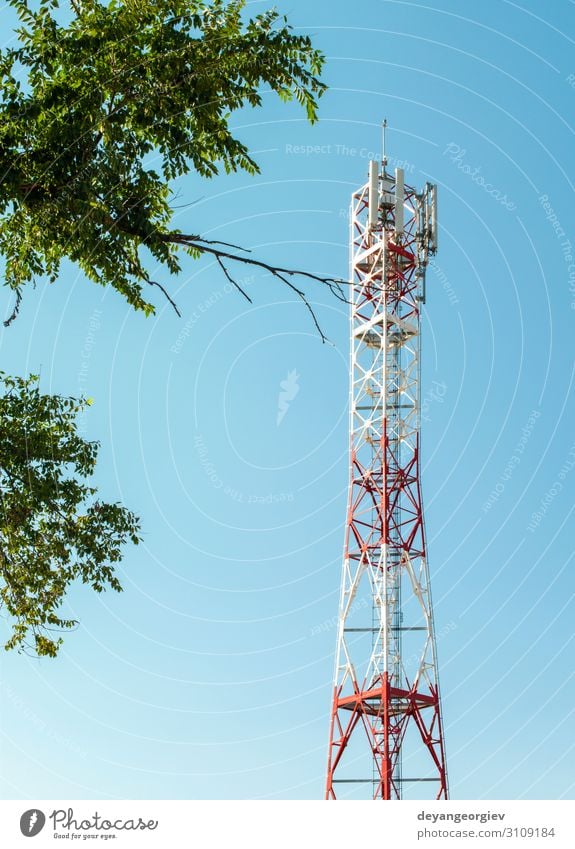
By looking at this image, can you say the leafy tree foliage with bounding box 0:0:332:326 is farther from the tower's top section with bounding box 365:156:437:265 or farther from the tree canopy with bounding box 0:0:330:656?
the tower's top section with bounding box 365:156:437:265

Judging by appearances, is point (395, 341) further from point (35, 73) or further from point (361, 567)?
point (35, 73)

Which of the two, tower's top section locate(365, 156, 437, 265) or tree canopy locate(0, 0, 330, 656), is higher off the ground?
tower's top section locate(365, 156, 437, 265)

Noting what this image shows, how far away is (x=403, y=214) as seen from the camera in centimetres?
3366
